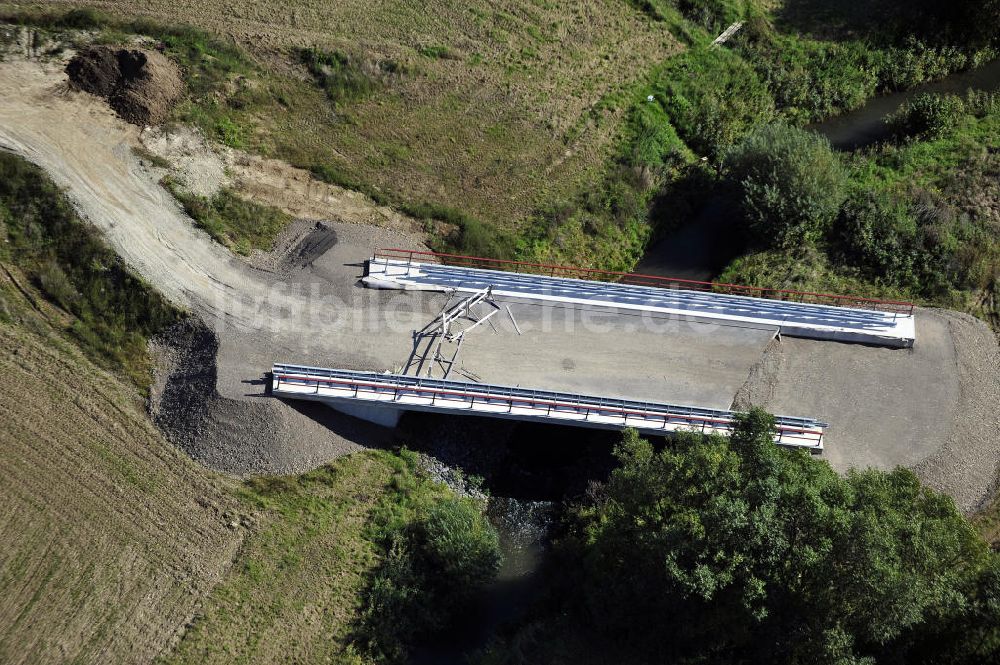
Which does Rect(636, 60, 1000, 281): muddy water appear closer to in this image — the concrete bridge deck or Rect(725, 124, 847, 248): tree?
Rect(725, 124, 847, 248): tree

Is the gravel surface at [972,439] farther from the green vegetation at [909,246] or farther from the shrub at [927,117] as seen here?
the shrub at [927,117]

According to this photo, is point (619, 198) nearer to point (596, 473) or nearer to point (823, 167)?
point (823, 167)

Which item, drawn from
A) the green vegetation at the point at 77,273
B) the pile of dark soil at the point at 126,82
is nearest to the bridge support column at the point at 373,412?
the green vegetation at the point at 77,273

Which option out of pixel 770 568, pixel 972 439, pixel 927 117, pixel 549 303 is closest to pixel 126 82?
pixel 549 303

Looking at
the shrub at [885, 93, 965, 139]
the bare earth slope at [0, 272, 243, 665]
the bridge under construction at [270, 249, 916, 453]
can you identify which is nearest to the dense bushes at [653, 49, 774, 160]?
the shrub at [885, 93, 965, 139]

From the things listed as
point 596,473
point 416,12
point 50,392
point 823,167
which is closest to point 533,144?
point 416,12
